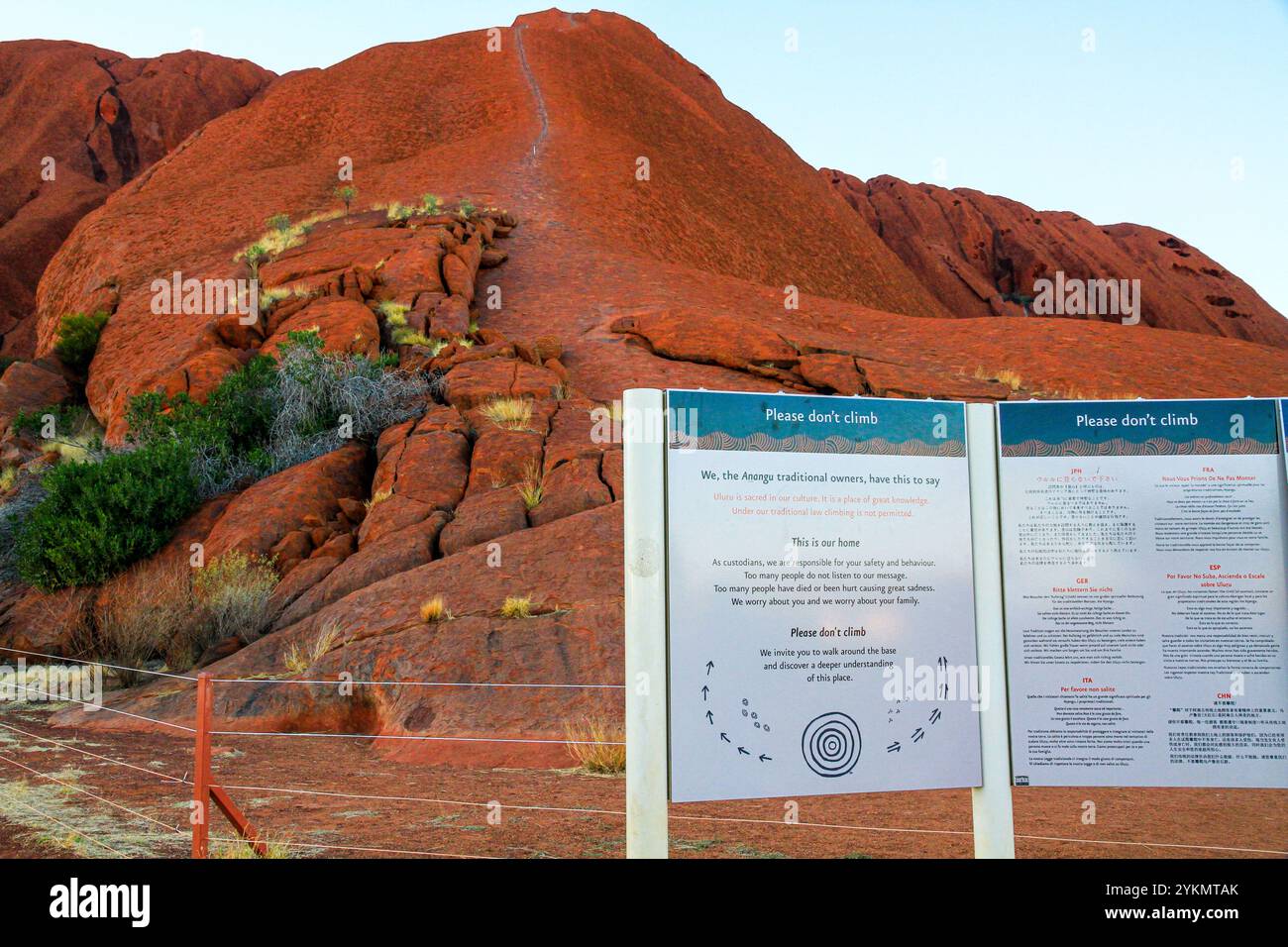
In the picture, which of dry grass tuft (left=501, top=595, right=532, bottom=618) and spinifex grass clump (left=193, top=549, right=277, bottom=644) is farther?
spinifex grass clump (left=193, top=549, right=277, bottom=644)

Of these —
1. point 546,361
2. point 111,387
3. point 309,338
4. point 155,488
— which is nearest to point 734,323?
point 546,361

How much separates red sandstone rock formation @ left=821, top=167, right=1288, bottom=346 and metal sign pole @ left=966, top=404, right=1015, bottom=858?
56641 mm

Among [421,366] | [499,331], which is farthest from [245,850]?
[499,331]

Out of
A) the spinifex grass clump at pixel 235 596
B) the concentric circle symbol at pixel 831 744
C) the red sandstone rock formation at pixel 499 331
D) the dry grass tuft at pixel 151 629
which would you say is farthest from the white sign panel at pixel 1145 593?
the dry grass tuft at pixel 151 629

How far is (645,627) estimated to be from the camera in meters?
4.29

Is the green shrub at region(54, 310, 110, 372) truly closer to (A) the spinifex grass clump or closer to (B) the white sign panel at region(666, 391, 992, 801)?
(A) the spinifex grass clump

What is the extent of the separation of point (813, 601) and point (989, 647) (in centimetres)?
93

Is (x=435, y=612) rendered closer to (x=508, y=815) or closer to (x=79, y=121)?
(x=508, y=815)

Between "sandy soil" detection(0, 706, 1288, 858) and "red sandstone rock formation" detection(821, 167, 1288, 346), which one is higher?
"red sandstone rock formation" detection(821, 167, 1288, 346)

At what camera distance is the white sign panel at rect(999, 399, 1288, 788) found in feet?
15.6

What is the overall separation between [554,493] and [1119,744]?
8775mm

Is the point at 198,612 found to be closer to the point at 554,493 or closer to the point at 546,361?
the point at 554,493

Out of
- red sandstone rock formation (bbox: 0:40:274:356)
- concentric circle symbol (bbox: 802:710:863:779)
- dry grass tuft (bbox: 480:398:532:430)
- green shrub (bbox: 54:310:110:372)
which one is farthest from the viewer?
red sandstone rock formation (bbox: 0:40:274:356)

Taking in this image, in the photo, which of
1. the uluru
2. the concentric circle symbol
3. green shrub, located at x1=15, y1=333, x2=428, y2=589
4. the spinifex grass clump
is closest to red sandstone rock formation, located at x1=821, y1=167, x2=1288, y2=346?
the uluru
